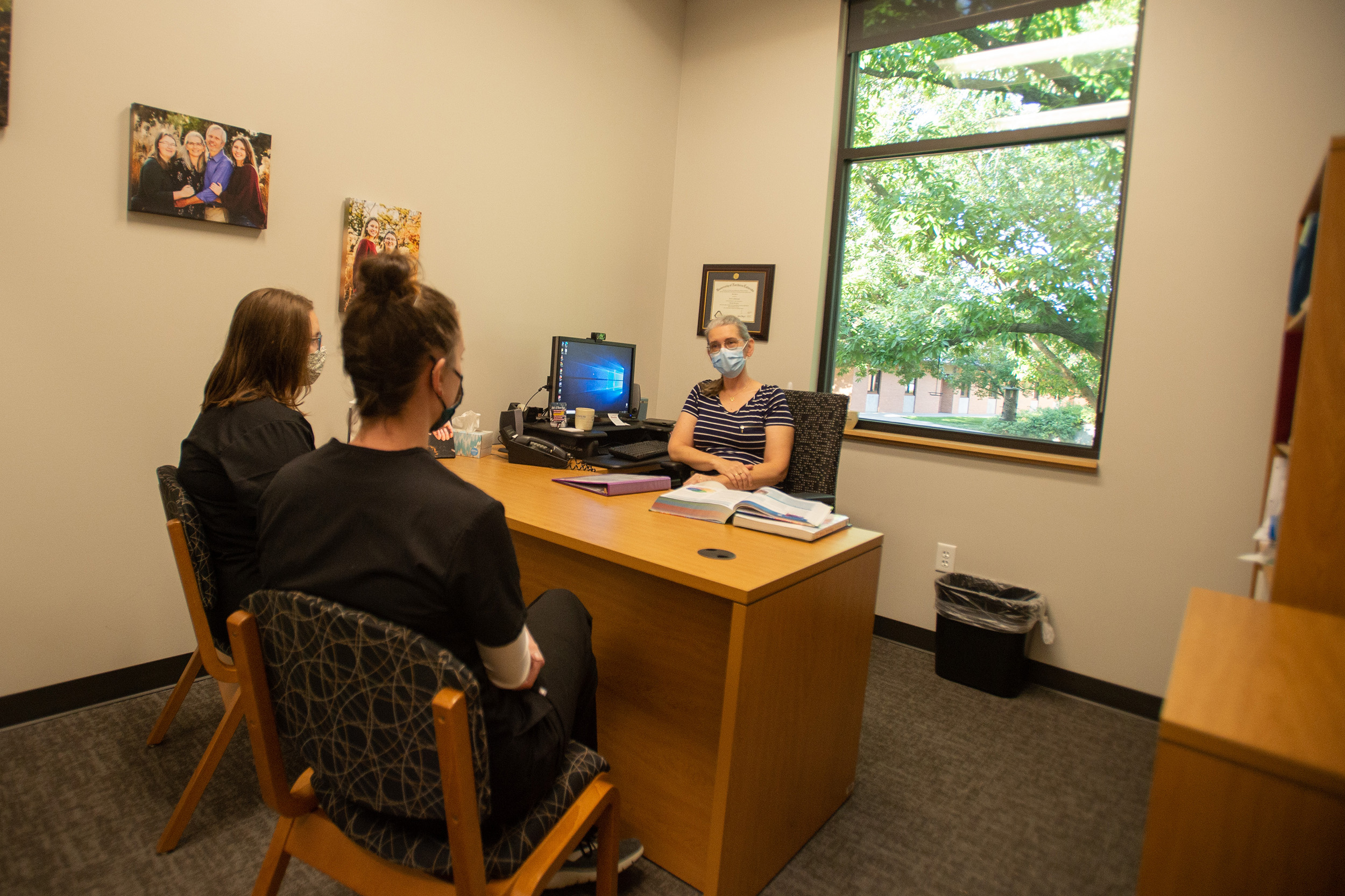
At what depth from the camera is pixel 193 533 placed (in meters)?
1.58

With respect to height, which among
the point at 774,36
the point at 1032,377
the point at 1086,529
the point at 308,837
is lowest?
the point at 308,837

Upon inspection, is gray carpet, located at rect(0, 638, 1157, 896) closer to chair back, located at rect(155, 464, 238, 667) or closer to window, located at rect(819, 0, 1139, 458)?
chair back, located at rect(155, 464, 238, 667)

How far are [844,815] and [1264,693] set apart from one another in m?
1.28

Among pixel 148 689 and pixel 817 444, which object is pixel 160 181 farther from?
pixel 817 444

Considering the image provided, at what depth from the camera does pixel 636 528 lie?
72.2 inches

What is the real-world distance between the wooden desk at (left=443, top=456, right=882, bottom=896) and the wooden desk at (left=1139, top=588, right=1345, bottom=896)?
71 centimetres

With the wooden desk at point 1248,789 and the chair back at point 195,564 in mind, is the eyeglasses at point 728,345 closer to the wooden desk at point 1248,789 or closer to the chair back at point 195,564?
the chair back at point 195,564

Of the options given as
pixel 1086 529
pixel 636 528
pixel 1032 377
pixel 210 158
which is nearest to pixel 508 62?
pixel 210 158

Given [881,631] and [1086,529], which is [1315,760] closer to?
[1086,529]

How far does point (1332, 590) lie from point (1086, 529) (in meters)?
1.57

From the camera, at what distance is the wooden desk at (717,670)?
151 cm

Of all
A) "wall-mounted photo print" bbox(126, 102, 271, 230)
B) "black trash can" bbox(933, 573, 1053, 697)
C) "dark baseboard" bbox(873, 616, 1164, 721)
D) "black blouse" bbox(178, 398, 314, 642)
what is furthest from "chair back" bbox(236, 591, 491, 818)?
"black trash can" bbox(933, 573, 1053, 697)

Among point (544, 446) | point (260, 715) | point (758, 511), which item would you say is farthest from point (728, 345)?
point (260, 715)

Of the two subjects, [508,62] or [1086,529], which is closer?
[1086,529]
